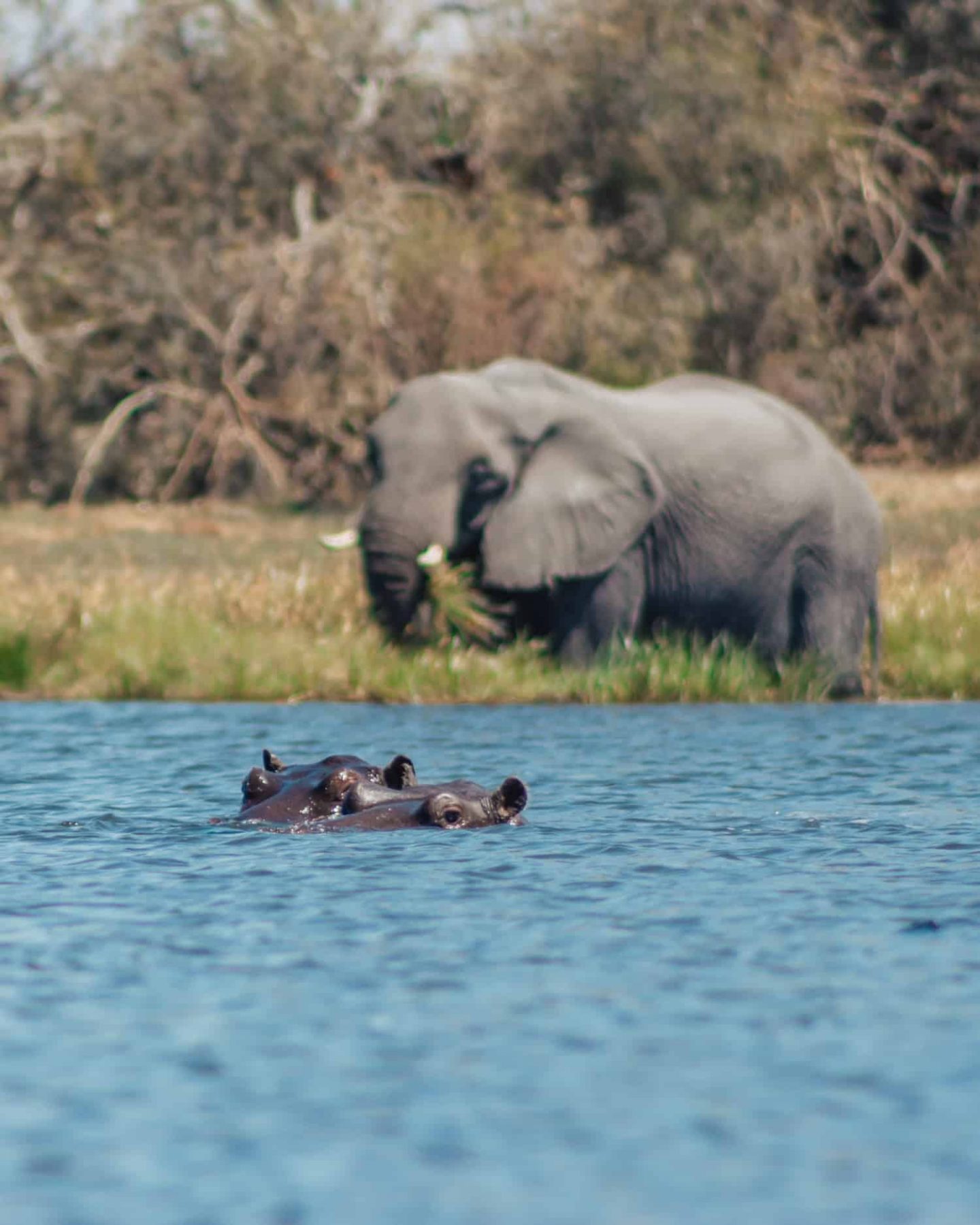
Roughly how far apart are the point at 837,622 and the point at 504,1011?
421 inches

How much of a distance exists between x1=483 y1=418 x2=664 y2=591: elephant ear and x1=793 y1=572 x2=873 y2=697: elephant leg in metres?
1.36

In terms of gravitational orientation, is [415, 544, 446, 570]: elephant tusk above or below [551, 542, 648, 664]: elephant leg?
above

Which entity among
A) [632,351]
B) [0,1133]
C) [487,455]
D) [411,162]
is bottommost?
[0,1133]

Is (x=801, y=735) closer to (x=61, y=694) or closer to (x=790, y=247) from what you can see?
(x=61, y=694)

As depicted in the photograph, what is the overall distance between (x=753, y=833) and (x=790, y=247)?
23.7 m

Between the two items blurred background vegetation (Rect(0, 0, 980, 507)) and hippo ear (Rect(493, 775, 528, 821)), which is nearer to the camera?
hippo ear (Rect(493, 775, 528, 821))

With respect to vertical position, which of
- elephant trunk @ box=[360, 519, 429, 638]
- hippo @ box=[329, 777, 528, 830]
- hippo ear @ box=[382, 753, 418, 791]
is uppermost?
elephant trunk @ box=[360, 519, 429, 638]

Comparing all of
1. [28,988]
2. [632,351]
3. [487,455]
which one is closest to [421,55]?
[632,351]

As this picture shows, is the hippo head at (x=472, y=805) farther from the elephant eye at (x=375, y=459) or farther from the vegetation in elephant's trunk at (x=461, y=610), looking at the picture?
the elephant eye at (x=375, y=459)

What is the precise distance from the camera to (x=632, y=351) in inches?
1288

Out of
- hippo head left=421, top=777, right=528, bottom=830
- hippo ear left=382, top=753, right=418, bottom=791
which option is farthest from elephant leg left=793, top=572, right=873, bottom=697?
hippo ear left=382, top=753, right=418, bottom=791

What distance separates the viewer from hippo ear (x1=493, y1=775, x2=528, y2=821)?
1012cm

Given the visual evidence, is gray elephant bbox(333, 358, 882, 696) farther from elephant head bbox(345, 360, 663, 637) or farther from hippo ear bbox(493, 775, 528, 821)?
hippo ear bbox(493, 775, 528, 821)

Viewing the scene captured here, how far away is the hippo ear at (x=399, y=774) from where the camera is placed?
10.2 meters
